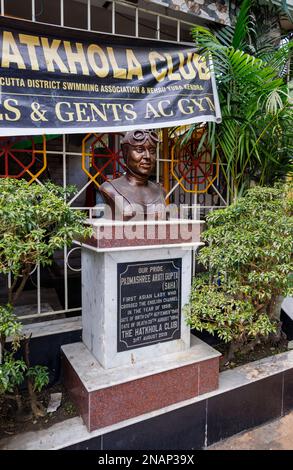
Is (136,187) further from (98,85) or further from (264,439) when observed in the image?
(264,439)

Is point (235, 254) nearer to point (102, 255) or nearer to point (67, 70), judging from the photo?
point (102, 255)

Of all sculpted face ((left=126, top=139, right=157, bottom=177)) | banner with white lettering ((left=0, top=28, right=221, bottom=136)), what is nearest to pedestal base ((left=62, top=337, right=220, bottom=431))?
sculpted face ((left=126, top=139, right=157, bottom=177))

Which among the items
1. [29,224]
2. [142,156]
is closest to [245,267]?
[142,156]

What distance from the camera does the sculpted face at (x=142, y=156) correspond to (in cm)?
250

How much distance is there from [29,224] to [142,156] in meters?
1.09

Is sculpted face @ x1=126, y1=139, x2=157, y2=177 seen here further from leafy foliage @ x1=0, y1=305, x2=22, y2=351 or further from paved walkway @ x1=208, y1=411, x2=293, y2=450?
paved walkway @ x1=208, y1=411, x2=293, y2=450

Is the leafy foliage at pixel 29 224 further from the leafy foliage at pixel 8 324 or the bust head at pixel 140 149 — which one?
the bust head at pixel 140 149

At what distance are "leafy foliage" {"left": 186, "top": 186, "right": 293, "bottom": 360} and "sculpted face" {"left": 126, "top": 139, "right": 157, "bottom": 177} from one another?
69cm

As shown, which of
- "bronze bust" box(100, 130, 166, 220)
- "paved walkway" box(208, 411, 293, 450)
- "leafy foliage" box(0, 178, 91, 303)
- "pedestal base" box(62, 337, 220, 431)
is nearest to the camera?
"leafy foliage" box(0, 178, 91, 303)

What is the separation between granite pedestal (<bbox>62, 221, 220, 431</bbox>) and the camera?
6.93ft

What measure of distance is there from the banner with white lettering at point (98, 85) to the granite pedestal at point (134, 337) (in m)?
1.08

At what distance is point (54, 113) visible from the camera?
8.58 feet

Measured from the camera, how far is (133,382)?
2.14 meters
